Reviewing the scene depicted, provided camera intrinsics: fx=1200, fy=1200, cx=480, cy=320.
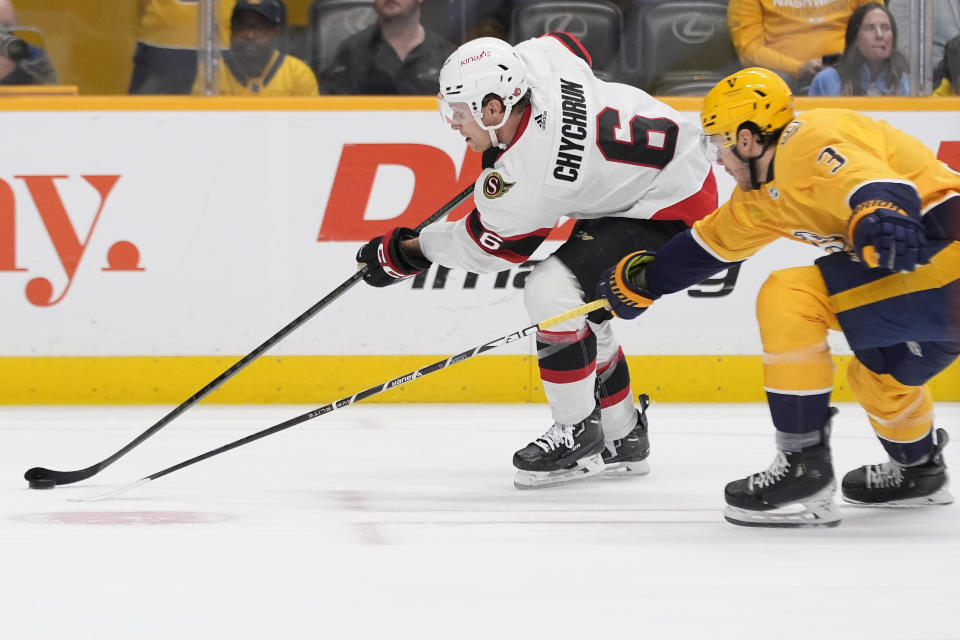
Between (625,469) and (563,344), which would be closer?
(563,344)

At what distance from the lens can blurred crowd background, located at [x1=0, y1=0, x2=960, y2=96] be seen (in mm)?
4668

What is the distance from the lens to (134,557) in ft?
7.54

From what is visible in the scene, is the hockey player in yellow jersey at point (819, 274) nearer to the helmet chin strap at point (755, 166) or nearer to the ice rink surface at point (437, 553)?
the helmet chin strap at point (755, 166)

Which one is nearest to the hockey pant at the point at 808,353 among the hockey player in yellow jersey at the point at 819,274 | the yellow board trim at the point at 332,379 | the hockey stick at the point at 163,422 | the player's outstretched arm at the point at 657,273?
the hockey player in yellow jersey at the point at 819,274

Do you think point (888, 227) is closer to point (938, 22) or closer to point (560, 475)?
point (560, 475)

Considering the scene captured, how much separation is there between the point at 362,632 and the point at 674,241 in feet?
4.20

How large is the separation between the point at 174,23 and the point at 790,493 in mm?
3252

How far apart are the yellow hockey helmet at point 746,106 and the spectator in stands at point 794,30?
2.36 m

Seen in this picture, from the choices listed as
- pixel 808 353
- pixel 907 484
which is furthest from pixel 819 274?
pixel 907 484

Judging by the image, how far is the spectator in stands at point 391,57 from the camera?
15.4 feet

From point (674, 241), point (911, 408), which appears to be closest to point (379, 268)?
point (674, 241)

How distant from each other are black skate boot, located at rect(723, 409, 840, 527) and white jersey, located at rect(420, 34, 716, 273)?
2.88ft

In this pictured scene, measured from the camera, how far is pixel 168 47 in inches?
185

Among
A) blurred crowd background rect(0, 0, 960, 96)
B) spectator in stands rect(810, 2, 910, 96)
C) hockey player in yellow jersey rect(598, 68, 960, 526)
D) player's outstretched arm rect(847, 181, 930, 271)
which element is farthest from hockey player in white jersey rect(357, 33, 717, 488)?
spectator in stands rect(810, 2, 910, 96)
